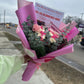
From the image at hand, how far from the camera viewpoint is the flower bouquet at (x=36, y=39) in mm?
1227

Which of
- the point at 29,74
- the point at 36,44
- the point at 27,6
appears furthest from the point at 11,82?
the point at 27,6

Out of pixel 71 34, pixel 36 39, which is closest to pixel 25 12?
pixel 36 39

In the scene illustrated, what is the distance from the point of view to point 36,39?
123cm

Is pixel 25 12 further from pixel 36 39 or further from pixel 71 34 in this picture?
pixel 71 34

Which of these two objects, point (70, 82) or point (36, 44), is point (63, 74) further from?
point (36, 44)

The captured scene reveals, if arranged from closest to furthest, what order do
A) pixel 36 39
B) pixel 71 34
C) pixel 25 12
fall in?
pixel 36 39
pixel 25 12
pixel 71 34

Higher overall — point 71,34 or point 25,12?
point 25,12

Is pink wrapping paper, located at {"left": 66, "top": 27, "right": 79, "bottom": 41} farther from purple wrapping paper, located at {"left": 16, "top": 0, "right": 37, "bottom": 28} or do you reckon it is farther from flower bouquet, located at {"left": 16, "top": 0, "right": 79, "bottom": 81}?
purple wrapping paper, located at {"left": 16, "top": 0, "right": 37, "bottom": 28}

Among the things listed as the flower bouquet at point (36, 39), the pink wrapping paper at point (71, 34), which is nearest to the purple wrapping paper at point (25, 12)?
the flower bouquet at point (36, 39)

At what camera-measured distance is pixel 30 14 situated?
1.40 meters

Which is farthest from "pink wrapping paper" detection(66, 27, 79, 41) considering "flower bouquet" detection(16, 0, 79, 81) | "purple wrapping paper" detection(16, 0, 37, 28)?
"purple wrapping paper" detection(16, 0, 37, 28)

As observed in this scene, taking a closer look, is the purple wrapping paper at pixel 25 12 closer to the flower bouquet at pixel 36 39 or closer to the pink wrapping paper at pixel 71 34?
the flower bouquet at pixel 36 39

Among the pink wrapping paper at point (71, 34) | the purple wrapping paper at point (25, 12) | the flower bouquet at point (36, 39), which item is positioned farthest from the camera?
the pink wrapping paper at point (71, 34)

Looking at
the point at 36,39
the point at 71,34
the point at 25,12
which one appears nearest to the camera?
the point at 36,39
